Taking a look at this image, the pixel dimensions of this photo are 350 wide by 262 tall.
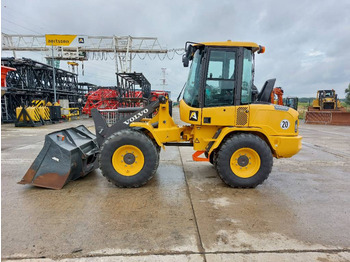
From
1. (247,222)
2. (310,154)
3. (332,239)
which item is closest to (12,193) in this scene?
(247,222)

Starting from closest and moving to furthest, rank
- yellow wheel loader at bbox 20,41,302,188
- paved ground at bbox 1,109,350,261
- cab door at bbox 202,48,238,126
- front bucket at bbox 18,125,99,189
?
paved ground at bbox 1,109,350,261, front bucket at bbox 18,125,99,189, yellow wheel loader at bbox 20,41,302,188, cab door at bbox 202,48,238,126

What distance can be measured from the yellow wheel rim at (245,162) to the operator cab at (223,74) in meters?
0.89

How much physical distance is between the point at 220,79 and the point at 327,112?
1853cm

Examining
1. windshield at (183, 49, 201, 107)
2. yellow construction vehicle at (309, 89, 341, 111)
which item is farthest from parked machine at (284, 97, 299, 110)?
windshield at (183, 49, 201, 107)

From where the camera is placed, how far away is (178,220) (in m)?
2.86

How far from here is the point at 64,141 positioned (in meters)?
4.00

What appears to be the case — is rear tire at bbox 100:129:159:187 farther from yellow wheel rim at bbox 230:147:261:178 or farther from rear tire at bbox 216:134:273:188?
yellow wheel rim at bbox 230:147:261:178

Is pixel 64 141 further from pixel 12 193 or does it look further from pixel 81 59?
pixel 81 59

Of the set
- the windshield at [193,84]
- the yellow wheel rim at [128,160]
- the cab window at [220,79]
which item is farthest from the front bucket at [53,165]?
the cab window at [220,79]

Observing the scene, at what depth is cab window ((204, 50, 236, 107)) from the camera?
3.88 metres

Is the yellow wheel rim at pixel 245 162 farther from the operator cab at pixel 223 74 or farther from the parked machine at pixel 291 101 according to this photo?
the parked machine at pixel 291 101

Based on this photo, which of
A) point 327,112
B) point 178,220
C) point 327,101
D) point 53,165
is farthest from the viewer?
point 327,101

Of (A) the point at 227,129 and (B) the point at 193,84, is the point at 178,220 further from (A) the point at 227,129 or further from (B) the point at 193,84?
(B) the point at 193,84

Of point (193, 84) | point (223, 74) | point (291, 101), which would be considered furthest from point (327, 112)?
point (193, 84)
